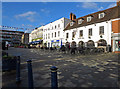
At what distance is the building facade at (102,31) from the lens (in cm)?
1477

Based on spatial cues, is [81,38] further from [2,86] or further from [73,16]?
[2,86]

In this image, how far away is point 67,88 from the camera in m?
2.71

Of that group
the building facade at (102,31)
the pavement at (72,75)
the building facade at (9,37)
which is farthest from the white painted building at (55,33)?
the building facade at (9,37)

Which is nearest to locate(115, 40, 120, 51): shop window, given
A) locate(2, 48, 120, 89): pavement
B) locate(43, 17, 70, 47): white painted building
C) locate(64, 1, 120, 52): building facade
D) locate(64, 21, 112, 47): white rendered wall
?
locate(64, 1, 120, 52): building facade

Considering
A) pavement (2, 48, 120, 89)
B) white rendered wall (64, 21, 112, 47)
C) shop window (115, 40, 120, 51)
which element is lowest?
pavement (2, 48, 120, 89)

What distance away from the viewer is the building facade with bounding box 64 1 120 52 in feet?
48.5

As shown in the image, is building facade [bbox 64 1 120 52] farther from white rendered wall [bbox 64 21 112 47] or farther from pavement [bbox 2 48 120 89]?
pavement [bbox 2 48 120 89]

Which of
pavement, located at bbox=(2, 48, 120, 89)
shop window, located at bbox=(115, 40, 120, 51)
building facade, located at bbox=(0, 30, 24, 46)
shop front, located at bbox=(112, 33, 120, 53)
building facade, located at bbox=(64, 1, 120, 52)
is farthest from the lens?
building facade, located at bbox=(0, 30, 24, 46)

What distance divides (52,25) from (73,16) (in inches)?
314

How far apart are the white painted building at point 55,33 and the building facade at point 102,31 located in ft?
13.6

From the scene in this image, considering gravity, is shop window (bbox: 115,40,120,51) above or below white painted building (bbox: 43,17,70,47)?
below

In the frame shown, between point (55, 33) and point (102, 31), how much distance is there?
50.8 ft

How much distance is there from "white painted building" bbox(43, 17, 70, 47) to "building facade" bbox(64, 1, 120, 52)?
4151 millimetres

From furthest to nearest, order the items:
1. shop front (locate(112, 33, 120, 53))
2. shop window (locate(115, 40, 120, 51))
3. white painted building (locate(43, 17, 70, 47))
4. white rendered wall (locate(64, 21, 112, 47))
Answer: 1. white painted building (locate(43, 17, 70, 47))
2. white rendered wall (locate(64, 21, 112, 47))
3. shop window (locate(115, 40, 120, 51))
4. shop front (locate(112, 33, 120, 53))
